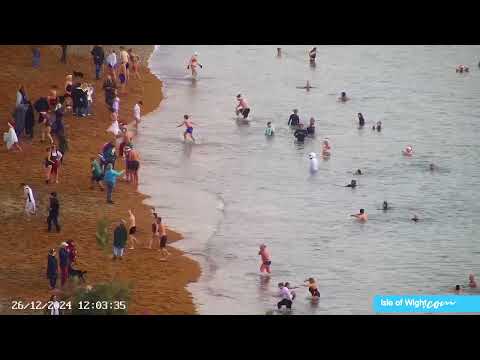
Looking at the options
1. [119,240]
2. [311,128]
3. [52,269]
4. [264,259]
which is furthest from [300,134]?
[52,269]

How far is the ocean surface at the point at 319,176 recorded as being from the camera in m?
50.2

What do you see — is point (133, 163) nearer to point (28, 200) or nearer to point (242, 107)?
point (28, 200)

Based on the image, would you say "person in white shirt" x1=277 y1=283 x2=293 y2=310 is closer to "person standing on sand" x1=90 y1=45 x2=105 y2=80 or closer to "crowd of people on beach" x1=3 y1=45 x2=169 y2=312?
"crowd of people on beach" x1=3 y1=45 x2=169 y2=312

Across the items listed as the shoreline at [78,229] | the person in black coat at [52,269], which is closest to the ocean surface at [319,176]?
the shoreline at [78,229]

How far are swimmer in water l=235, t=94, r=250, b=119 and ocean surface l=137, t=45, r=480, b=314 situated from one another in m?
0.80

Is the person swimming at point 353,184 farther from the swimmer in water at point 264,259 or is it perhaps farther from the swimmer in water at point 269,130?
the swimmer in water at point 264,259

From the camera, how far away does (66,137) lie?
59844 millimetres

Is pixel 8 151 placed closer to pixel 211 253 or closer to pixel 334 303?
pixel 211 253

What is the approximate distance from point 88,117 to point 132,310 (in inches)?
792

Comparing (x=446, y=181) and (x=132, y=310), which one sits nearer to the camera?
(x=132, y=310)

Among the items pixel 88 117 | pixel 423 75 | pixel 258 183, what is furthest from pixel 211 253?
pixel 423 75

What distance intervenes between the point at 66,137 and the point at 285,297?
16.5m

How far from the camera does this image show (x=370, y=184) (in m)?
61.7

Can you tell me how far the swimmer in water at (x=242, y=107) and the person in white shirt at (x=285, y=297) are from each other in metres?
24.0
